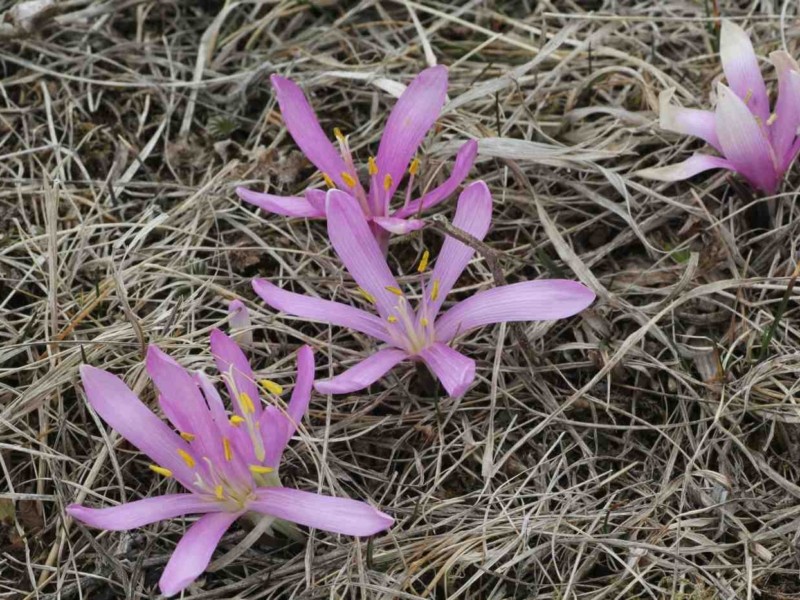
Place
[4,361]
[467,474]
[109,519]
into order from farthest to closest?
[4,361]
[467,474]
[109,519]

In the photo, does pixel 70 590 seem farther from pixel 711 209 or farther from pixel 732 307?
pixel 711 209

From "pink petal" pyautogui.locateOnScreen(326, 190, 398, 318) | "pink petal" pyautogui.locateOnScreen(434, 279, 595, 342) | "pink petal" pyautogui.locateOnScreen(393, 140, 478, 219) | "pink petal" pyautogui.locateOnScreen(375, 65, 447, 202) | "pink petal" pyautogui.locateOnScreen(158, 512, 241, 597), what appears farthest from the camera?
"pink petal" pyautogui.locateOnScreen(375, 65, 447, 202)

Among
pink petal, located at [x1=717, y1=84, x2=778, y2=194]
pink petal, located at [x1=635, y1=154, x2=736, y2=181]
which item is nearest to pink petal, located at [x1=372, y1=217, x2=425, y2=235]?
pink petal, located at [x1=635, y1=154, x2=736, y2=181]

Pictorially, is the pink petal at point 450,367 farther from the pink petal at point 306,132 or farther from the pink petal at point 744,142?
the pink petal at point 744,142

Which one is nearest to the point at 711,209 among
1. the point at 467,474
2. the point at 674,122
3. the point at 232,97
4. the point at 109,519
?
the point at 674,122

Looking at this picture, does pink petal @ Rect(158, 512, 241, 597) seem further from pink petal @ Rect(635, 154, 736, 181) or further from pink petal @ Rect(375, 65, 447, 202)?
pink petal @ Rect(635, 154, 736, 181)

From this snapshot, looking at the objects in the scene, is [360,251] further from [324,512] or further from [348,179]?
[324,512]

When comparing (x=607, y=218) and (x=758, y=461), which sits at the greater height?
(x=607, y=218)

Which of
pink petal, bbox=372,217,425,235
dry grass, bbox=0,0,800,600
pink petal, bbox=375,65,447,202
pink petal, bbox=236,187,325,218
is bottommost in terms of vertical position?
dry grass, bbox=0,0,800,600
